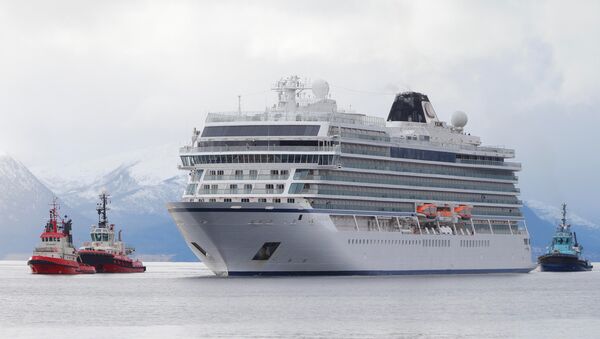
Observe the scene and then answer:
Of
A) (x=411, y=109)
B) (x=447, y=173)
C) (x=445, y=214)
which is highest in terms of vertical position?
(x=411, y=109)

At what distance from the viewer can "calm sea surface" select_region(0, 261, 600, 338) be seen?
255 ft

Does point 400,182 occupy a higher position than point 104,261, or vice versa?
point 400,182

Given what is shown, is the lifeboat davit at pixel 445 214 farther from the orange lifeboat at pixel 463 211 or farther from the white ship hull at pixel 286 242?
the white ship hull at pixel 286 242

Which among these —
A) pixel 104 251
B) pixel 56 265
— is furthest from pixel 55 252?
pixel 104 251

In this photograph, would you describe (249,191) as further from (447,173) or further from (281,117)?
(447,173)

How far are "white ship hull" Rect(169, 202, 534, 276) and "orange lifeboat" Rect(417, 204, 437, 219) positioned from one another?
3010 mm

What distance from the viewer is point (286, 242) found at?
11638 cm

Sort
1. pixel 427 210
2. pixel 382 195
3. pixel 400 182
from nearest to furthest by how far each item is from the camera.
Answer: pixel 382 195 → pixel 400 182 → pixel 427 210

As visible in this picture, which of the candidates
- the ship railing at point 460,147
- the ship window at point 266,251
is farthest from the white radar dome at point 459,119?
the ship window at point 266,251

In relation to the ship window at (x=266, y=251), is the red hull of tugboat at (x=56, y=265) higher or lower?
higher

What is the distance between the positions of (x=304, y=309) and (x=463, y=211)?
51084 mm

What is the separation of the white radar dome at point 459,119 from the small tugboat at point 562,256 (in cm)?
3571

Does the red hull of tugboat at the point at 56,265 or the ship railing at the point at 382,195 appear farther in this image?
the red hull of tugboat at the point at 56,265

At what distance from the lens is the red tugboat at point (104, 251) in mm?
161250
